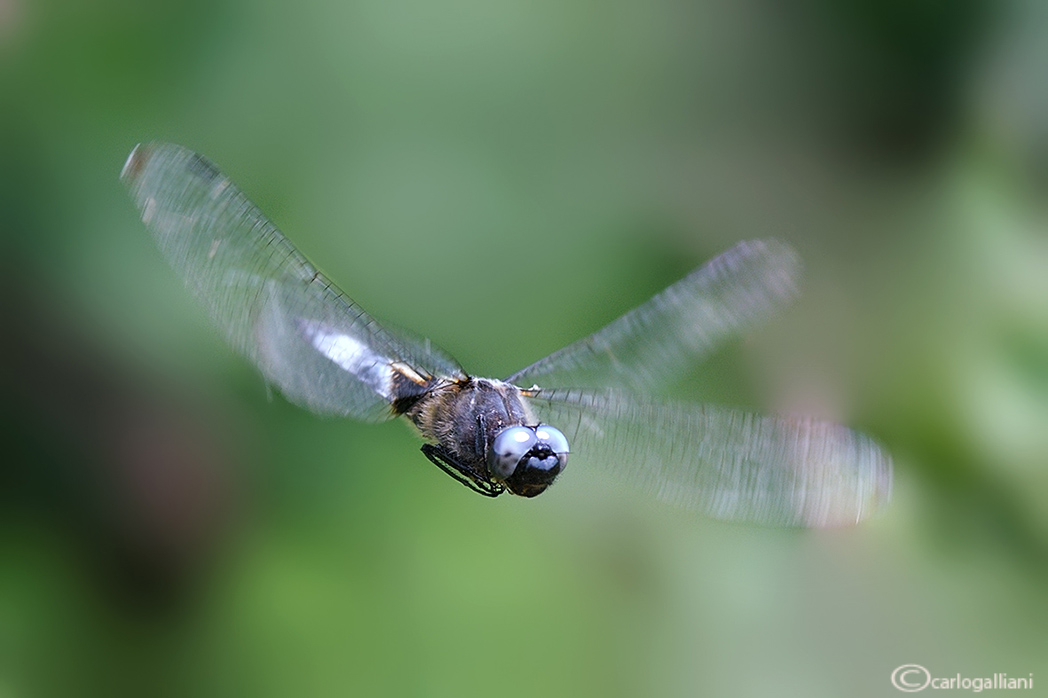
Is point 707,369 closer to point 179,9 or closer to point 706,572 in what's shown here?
point 706,572

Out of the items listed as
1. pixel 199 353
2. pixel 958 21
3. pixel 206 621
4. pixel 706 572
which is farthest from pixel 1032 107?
pixel 206 621

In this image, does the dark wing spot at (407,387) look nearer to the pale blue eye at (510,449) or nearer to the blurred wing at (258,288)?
the blurred wing at (258,288)

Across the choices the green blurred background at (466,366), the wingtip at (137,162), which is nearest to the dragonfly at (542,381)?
the wingtip at (137,162)

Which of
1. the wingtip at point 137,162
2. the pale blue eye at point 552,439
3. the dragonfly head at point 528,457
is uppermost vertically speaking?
the wingtip at point 137,162

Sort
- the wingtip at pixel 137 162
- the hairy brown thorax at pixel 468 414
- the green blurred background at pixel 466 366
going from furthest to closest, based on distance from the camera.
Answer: the green blurred background at pixel 466 366 < the hairy brown thorax at pixel 468 414 < the wingtip at pixel 137 162

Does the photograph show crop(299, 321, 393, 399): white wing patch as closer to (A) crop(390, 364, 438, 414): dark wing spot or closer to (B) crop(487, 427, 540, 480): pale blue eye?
(A) crop(390, 364, 438, 414): dark wing spot

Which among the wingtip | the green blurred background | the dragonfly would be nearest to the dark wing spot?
the dragonfly
